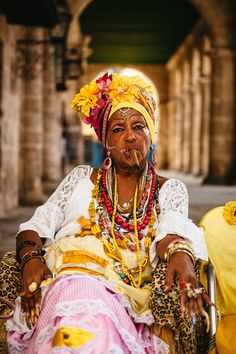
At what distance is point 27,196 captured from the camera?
12.7 metres

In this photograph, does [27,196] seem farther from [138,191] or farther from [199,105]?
[199,105]

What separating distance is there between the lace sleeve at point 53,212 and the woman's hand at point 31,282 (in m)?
0.25

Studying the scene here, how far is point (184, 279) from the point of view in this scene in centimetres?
281

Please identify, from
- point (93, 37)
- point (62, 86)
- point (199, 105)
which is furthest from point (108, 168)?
point (93, 37)

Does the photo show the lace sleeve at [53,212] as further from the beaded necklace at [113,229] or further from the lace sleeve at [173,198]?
the lace sleeve at [173,198]

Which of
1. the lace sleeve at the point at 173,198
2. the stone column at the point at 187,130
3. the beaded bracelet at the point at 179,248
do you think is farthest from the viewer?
the stone column at the point at 187,130

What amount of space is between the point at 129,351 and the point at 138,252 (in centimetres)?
Result: 58

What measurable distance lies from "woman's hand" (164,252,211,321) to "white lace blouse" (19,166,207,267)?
221mm

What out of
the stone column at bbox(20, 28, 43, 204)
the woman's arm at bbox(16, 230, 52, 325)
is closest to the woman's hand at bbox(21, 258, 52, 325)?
the woman's arm at bbox(16, 230, 52, 325)

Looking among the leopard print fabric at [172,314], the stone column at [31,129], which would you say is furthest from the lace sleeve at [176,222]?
the stone column at [31,129]

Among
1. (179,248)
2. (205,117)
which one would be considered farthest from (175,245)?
(205,117)

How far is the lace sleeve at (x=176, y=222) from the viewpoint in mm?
3089

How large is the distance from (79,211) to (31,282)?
1.76 ft

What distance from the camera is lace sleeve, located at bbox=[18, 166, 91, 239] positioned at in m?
3.27
